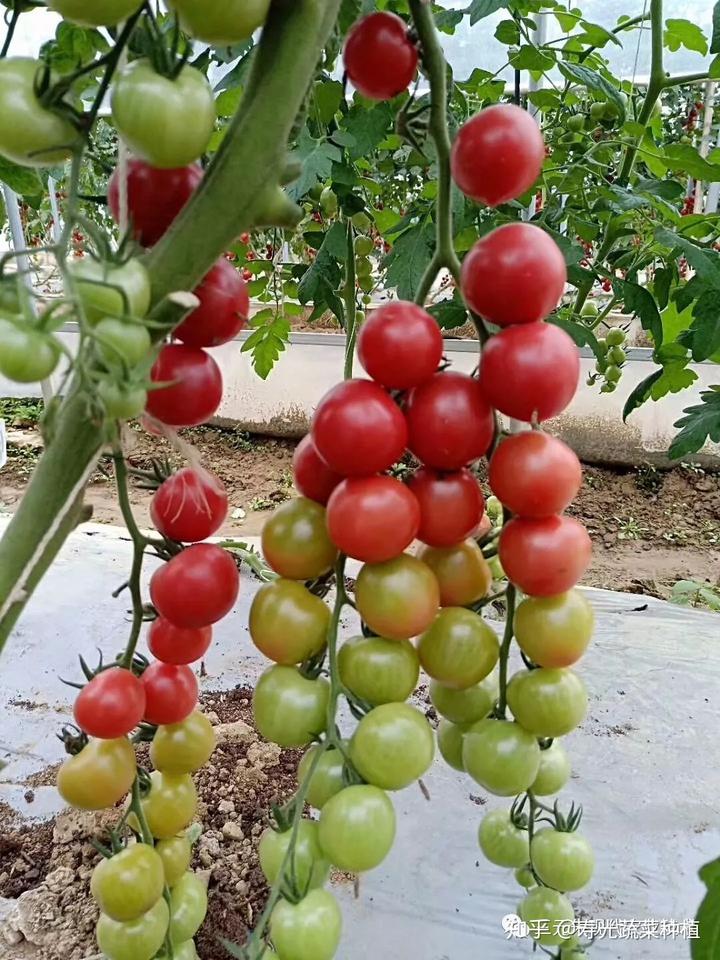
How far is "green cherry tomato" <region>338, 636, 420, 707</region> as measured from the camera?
0.40 metres

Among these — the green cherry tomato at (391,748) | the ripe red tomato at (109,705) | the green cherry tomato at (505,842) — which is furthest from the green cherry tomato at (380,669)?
the green cherry tomato at (505,842)

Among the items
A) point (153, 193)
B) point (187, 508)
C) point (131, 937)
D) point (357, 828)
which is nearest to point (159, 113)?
point (153, 193)

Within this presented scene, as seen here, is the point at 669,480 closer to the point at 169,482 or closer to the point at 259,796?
the point at 259,796

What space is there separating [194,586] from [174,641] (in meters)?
0.06

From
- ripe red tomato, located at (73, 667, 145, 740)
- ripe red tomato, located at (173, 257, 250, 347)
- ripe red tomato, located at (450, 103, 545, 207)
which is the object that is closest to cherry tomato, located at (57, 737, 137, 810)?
ripe red tomato, located at (73, 667, 145, 740)

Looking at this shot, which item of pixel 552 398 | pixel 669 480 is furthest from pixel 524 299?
pixel 669 480

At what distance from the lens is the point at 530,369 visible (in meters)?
0.35

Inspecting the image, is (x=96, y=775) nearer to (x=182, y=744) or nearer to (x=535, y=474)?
(x=182, y=744)

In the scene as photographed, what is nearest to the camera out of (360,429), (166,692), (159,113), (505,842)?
Answer: (159,113)

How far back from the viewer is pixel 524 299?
1.16ft

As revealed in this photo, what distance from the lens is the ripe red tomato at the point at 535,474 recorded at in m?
0.36

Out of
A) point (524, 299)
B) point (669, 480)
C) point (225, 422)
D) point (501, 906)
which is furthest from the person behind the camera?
point (225, 422)

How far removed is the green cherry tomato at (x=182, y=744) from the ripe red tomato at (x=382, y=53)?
1.24 feet

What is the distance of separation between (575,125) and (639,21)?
0.16 m
